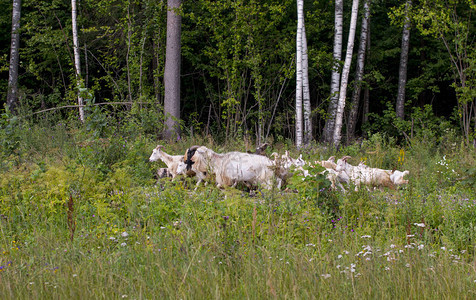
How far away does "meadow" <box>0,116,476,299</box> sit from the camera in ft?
12.7

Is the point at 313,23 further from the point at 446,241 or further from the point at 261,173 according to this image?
the point at 446,241

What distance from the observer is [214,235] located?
4844 millimetres

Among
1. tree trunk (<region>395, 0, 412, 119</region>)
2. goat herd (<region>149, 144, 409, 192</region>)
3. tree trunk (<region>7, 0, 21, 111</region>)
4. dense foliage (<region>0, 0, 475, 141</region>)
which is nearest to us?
goat herd (<region>149, 144, 409, 192</region>)

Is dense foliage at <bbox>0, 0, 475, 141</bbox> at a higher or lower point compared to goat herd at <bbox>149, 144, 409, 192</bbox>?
higher

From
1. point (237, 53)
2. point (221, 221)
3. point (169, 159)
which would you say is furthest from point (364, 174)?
point (237, 53)

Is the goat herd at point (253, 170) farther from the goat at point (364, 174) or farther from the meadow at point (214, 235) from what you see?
the meadow at point (214, 235)

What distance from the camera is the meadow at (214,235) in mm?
3883

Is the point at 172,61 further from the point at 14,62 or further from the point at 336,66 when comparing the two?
the point at 14,62

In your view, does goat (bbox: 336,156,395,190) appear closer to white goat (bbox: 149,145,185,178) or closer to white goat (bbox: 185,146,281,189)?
white goat (bbox: 185,146,281,189)

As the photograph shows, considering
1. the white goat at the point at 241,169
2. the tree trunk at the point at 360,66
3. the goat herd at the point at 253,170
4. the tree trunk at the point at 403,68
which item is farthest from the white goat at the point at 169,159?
the tree trunk at the point at 403,68

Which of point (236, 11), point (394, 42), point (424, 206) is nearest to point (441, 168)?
point (424, 206)

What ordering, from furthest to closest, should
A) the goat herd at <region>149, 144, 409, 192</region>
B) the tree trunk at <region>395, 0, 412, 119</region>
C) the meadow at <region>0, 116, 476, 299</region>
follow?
the tree trunk at <region>395, 0, 412, 119</region> < the goat herd at <region>149, 144, 409, 192</region> < the meadow at <region>0, 116, 476, 299</region>

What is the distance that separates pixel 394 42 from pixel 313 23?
12.9 ft

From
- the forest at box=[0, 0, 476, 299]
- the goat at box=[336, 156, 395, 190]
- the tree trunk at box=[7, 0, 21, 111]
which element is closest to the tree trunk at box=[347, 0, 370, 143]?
the forest at box=[0, 0, 476, 299]
